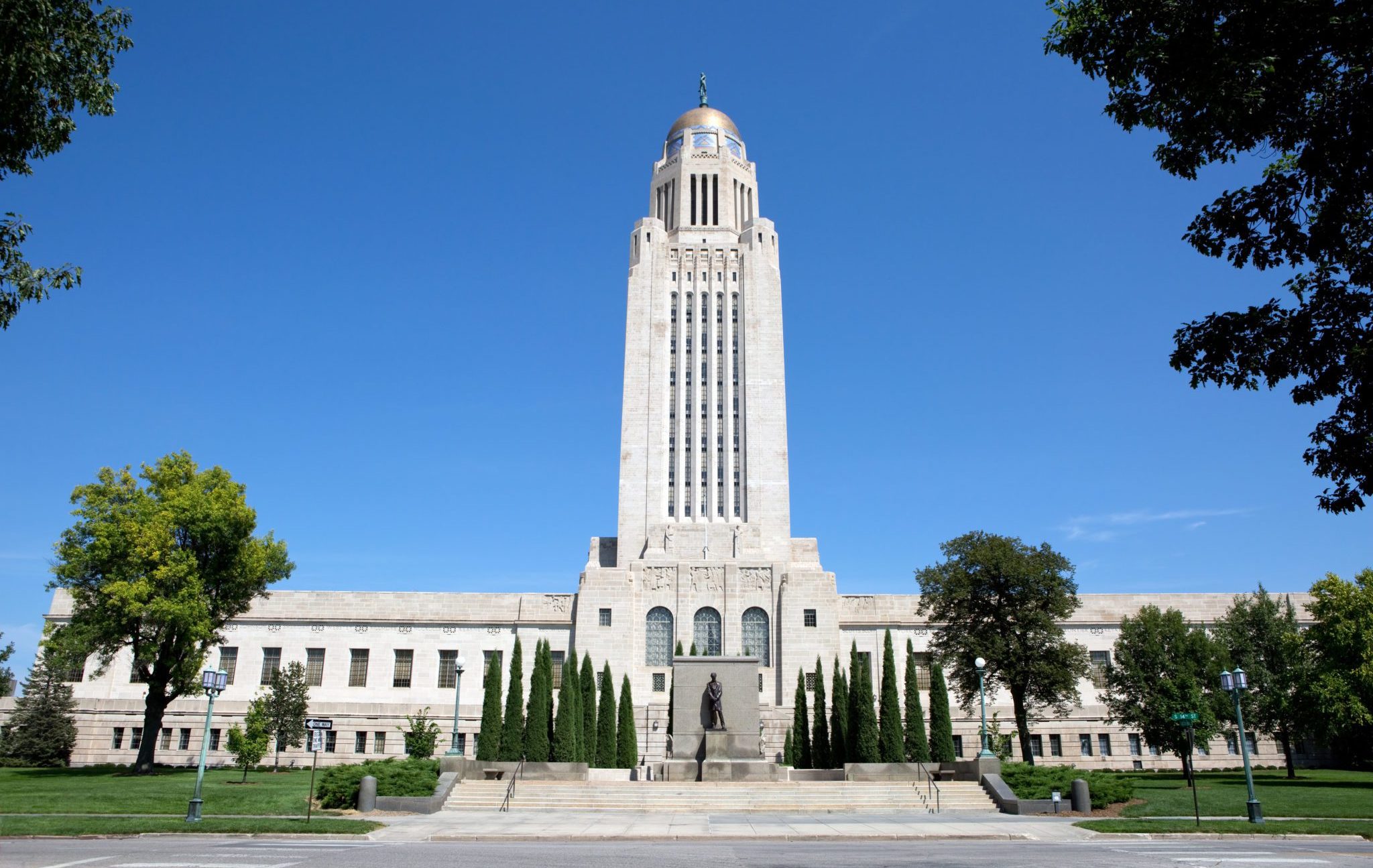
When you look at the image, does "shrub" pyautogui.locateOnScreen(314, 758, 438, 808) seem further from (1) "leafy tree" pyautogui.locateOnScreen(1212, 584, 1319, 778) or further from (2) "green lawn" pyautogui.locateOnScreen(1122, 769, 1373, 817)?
(1) "leafy tree" pyautogui.locateOnScreen(1212, 584, 1319, 778)

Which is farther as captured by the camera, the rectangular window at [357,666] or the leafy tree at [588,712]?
the rectangular window at [357,666]

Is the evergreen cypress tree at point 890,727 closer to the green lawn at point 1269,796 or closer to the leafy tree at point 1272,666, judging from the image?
the green lawn at point 1269,796

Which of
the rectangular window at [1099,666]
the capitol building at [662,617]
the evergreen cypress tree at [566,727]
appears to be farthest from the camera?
the capitol building at [662,617]

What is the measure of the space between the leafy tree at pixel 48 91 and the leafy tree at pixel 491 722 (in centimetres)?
2249

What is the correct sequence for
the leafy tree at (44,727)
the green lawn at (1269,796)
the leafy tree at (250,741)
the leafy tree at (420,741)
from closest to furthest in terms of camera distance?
the green lawn at (1269,796), the leafy tree at (250,741), the leafy tree at (420,741), the leafy tree at (44,727)

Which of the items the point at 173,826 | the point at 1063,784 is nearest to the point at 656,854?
the point at 173,826

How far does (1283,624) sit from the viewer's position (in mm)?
51062

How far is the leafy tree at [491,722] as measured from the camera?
35.6 metres

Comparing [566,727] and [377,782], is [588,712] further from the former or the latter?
[377,782]

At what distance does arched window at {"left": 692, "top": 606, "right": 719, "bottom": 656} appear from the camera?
5816cm

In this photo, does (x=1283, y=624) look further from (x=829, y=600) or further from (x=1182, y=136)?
(x=1182, y=136)

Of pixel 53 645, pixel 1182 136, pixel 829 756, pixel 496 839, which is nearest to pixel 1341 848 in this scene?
pixel 1182 136

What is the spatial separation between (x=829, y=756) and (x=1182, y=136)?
103 feet

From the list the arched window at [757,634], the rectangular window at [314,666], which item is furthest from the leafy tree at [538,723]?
the rectangular window at [314,666]
